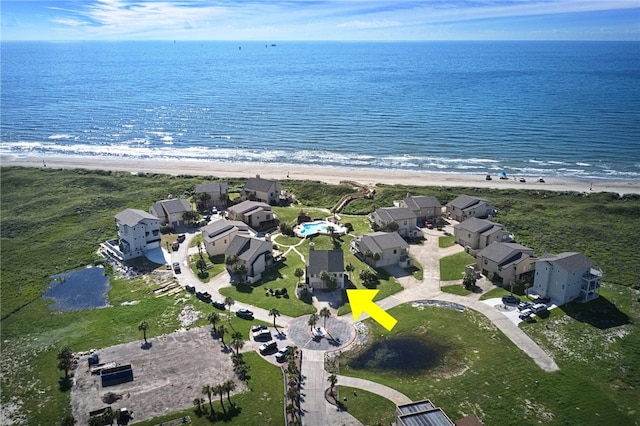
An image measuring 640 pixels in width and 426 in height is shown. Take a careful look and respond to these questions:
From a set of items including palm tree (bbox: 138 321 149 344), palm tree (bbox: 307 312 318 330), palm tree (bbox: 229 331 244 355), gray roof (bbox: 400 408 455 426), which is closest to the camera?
gray roof (bbox: 400 408 455 426)

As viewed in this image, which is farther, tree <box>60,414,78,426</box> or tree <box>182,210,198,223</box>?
tree <box>182,210,198,223</box>

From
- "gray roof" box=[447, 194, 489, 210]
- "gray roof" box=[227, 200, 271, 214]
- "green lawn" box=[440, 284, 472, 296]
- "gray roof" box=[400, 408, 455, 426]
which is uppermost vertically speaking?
"gray roof" box=[447, 194, 489, 210]

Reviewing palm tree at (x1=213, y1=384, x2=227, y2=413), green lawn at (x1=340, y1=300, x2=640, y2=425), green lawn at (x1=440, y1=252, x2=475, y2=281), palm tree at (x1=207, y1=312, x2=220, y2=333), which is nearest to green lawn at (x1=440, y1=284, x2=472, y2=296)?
green lawn at (x1=440, y1=252, x2=475, y2=281)

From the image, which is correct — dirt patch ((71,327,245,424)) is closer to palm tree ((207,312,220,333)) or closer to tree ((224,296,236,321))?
palm tree ((207,312,220,333))

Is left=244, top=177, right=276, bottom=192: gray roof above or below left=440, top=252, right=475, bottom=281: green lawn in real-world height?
above

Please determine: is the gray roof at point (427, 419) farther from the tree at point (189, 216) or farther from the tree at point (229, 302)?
the tree at point (189, 216)

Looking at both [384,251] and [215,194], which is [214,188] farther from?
[384,251]

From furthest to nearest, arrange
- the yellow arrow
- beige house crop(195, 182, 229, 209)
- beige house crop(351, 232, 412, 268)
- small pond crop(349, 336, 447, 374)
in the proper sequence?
beige house crop(195, 182, 229, 209)
beige house crop(351, 232, 412, 268)
the yellow arrow
small pond crop(349, 336, 447, 374)

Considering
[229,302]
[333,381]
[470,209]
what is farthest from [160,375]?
[470,209]
